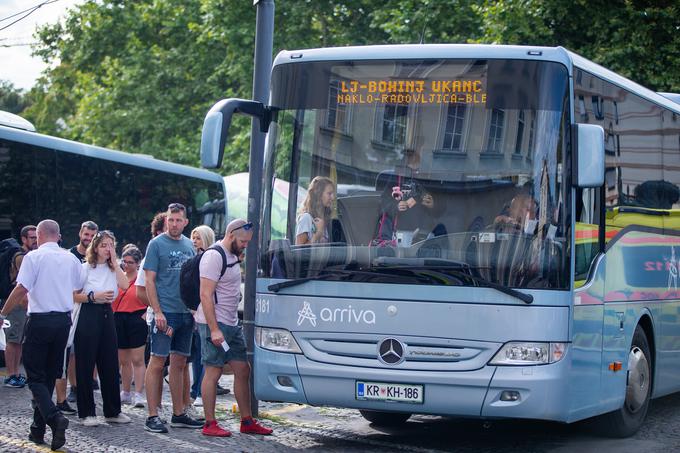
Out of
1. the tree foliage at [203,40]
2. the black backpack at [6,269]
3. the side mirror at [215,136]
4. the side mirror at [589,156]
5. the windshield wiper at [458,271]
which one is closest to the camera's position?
the windshield wiper at [458,271]

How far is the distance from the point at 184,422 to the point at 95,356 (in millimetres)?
1008

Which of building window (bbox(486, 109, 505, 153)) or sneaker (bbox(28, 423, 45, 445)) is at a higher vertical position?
building window (bbox(486, 109, 505, 153))

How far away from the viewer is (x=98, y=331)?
959cm

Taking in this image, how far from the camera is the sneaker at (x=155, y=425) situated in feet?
31.0

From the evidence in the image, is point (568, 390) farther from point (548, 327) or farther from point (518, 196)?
point (518, 196)

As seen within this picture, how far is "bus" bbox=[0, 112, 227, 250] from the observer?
16469mm

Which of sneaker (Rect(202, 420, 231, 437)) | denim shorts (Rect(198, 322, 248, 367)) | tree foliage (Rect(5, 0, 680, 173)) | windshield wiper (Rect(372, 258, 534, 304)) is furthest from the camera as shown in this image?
tree foliage (Rect(5, 0, 680, 173))

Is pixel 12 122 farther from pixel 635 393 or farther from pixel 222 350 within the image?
pixel 635 393

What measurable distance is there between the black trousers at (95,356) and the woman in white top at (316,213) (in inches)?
82.1

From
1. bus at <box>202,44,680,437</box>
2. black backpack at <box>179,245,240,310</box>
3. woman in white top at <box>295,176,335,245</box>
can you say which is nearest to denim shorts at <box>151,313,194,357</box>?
black backpack at <box>179,245,240,310</box>

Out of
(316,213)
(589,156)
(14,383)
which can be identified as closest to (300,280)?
(316,213)

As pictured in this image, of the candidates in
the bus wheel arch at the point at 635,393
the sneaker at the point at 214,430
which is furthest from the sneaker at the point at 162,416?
the bus wheel arch at the point at 635,393

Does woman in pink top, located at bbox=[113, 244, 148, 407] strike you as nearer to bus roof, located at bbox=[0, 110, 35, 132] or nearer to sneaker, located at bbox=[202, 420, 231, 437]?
sneaker, located at bbox=[202, 420, 231, 437]

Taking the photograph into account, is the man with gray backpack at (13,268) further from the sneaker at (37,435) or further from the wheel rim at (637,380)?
the wheel rim at (637,380)
